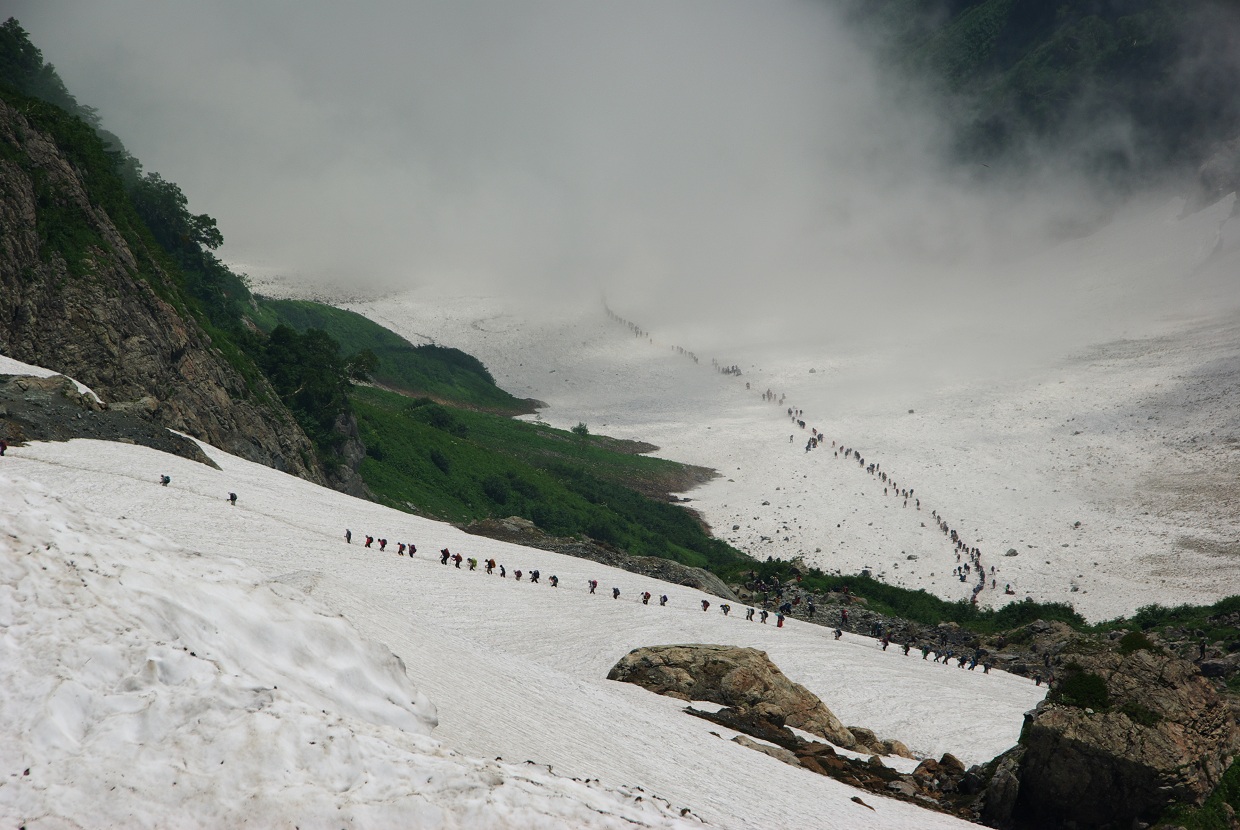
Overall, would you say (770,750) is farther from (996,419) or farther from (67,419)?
(996,419)

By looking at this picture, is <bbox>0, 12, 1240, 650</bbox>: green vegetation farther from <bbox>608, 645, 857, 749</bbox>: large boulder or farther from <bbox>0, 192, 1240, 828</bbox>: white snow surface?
<bbox>0, 192, 1240, 828</bbox>: white snow surface

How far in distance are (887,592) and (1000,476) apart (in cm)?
3554

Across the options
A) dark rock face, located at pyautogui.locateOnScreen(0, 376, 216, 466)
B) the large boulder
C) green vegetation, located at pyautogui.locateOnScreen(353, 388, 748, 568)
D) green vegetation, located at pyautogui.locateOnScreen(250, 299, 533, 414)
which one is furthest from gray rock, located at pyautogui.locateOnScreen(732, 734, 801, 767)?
green vegetation, located at pyautogui.locateOnScreen(250, 299, 533, 414)

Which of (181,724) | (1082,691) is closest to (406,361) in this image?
(1082,691)

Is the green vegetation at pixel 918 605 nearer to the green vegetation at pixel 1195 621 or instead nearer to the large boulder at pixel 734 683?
the green vegetation at pixel 1195 621

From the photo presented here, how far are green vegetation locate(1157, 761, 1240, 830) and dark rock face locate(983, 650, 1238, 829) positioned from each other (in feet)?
0.54

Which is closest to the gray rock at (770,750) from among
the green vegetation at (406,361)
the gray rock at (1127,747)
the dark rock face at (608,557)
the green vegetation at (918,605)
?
the gray rock at (1127,747)

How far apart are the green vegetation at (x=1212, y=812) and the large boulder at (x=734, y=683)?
7256 mm

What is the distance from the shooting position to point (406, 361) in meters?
126

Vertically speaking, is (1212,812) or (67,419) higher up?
(67,419)

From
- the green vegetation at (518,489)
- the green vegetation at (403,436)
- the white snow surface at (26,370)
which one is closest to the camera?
the white snow surface at (26,370)

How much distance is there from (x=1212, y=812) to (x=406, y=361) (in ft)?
396

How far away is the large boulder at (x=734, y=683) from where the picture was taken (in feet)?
68.0

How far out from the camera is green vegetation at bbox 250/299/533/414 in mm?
118688
